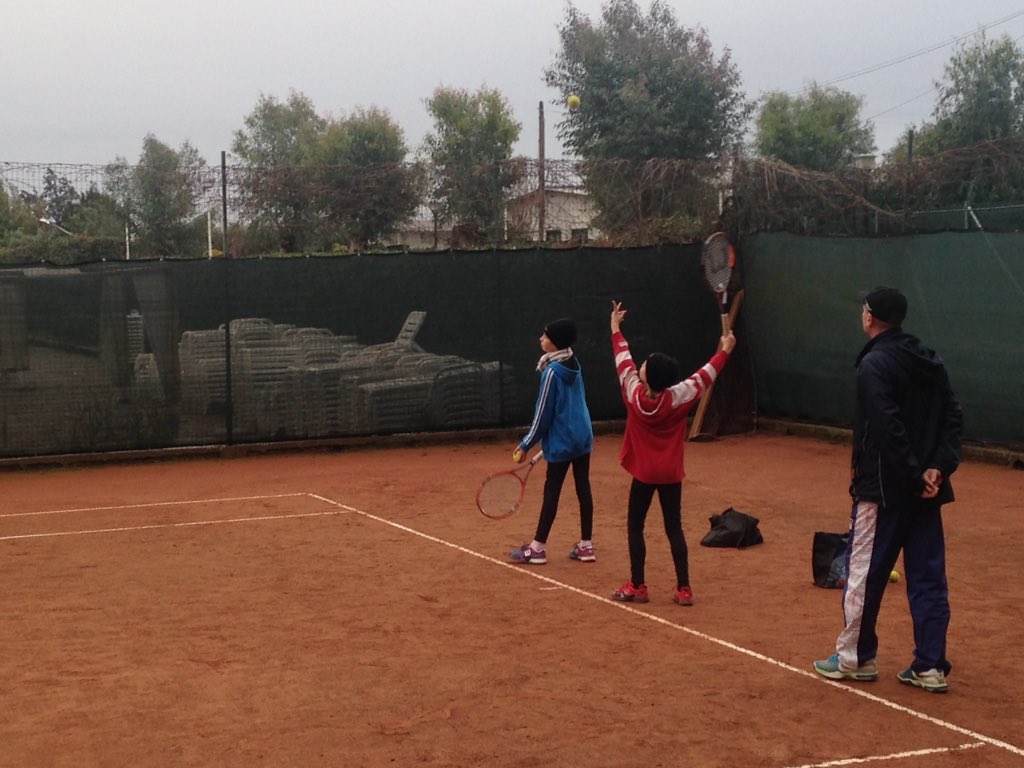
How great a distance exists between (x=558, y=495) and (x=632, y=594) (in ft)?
3.95

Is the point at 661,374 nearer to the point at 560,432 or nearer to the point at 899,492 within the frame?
the point at 560,432

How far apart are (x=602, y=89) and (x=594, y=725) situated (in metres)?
26.8

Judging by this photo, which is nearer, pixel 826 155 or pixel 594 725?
pixel 594 725

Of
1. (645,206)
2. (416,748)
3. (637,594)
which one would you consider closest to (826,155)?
(645,206)

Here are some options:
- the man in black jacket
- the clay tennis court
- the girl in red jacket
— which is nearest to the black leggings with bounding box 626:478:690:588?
the girl in red jacket

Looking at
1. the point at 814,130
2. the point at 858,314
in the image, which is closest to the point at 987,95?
the point at 814,130

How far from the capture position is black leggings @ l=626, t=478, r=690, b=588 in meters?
6.87

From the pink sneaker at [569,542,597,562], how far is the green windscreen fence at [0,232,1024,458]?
554 centimetres

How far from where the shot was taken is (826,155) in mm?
37688

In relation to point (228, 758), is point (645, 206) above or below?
above

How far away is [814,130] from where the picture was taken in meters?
38.8

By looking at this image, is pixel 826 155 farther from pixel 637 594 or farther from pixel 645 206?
pixel 637 594

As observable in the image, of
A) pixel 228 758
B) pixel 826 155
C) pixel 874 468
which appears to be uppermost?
pixel 826 155

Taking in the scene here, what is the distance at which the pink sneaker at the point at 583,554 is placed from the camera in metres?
8.10
